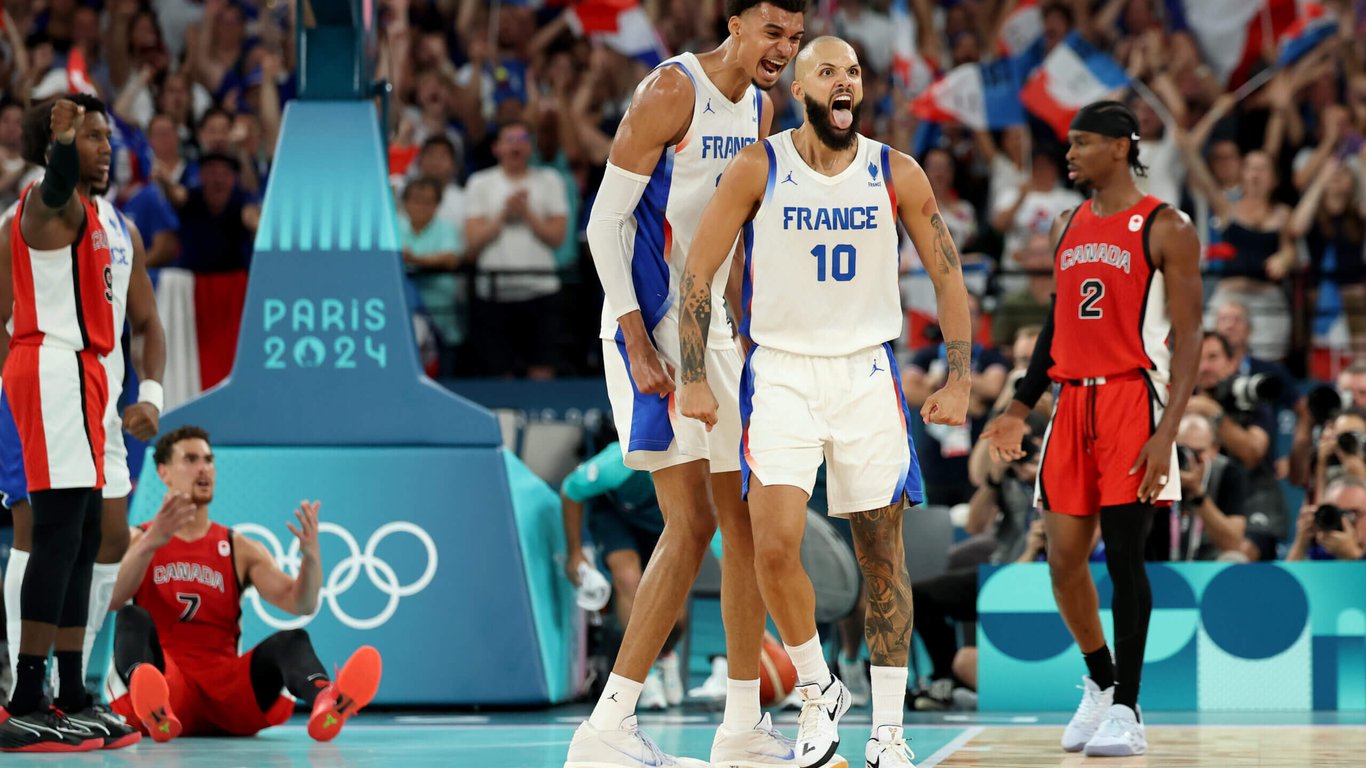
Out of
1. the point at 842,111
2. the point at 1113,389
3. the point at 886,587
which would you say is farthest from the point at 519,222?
the point at 886,587

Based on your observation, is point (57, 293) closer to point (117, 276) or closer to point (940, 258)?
point (117, 276)

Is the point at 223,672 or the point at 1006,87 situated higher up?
the point at 1006,87

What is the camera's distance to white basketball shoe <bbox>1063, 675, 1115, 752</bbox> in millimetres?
6516

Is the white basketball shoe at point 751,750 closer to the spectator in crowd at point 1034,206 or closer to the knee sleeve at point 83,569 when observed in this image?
the knee sleeve at point 83,569

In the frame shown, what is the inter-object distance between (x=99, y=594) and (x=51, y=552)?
1.08 metres

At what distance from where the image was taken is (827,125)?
5246mm

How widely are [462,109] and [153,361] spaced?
23.2 feet

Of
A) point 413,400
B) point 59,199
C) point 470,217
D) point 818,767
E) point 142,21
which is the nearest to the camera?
point 818,767

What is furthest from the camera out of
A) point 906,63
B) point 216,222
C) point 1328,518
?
point 906,63

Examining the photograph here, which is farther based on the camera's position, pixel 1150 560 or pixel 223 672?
pixel 1150 560

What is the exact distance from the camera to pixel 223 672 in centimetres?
750

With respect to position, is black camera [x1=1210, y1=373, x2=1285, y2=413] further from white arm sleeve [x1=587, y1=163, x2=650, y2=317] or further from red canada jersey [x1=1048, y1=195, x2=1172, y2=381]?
white arm sleeve [x1=587, y1=163, x2=650, y2=317]

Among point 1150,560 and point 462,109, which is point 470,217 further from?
point 1150,560

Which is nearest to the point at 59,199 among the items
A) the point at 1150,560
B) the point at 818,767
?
the point at 818,767
